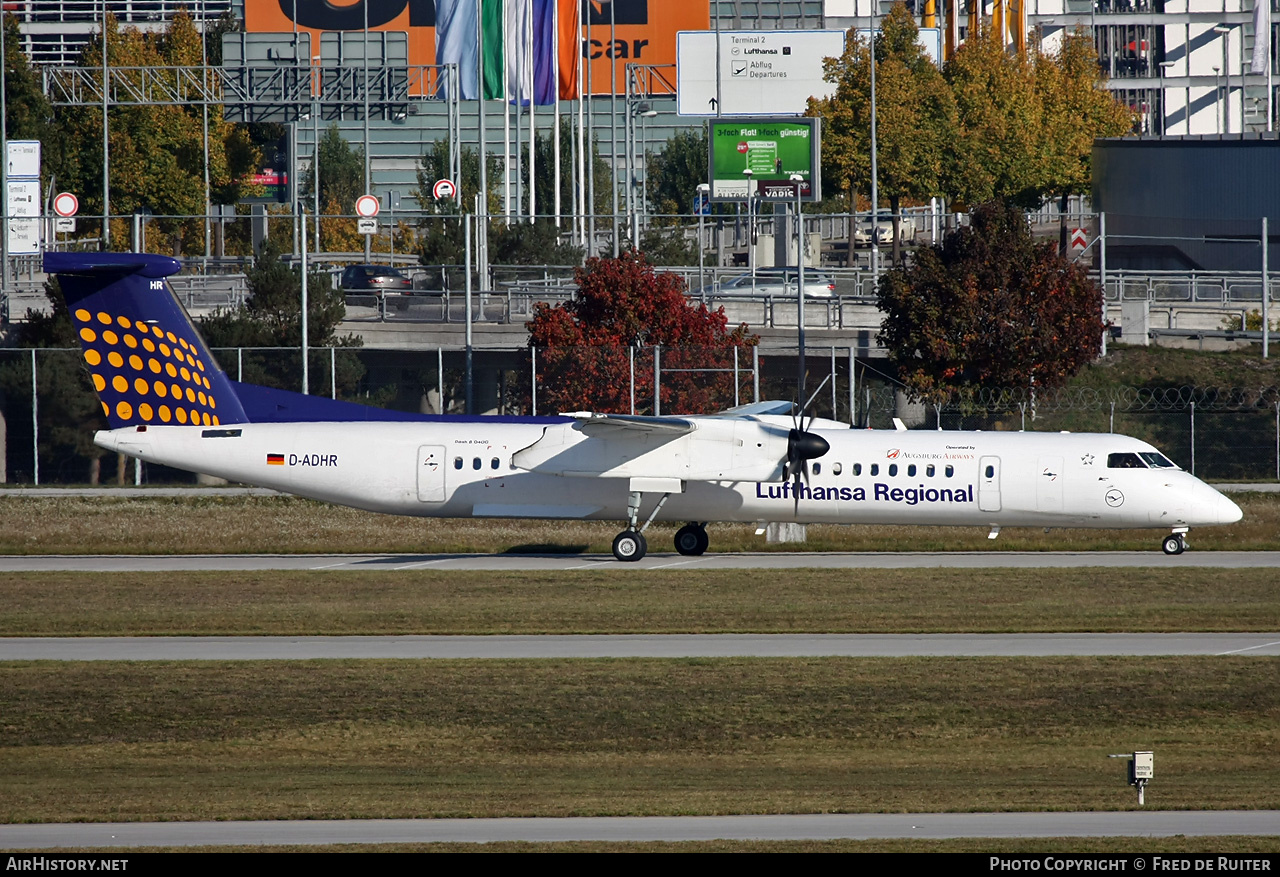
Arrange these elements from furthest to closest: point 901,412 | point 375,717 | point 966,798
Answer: point 901,412
point 375,717
point 966,798

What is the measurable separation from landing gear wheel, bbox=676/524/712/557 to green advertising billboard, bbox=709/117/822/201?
99.1ft

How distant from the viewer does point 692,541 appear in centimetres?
2955

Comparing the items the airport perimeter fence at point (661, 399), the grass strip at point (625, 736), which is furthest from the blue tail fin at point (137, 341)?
the airport perimeter fence at point (661, 399)

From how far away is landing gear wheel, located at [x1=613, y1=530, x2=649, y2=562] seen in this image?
28359 millimetres

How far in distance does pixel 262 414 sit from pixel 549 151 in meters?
58.3

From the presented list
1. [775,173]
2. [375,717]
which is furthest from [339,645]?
[775,173]

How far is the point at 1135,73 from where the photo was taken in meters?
110

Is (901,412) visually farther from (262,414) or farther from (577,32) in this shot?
(577,32)

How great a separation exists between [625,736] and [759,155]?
4565cm

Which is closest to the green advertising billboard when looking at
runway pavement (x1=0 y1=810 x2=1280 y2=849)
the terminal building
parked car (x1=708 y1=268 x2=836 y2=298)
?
parked car (x1=708 y1=268 x2=836 y2=298)

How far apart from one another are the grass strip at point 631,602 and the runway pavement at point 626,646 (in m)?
0.52

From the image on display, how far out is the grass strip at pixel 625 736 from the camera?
12570 millimetres

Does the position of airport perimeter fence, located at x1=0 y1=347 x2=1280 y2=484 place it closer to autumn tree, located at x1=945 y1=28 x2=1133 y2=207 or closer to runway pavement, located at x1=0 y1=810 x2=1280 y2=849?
autumn tree, located at x1=945 y1=28 x2=1133 y2=207
